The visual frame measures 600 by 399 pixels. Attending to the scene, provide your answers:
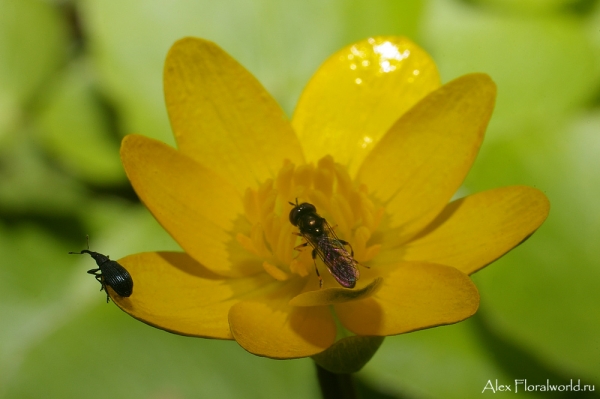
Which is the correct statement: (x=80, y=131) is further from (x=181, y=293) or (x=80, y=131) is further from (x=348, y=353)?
(x=348, y=353)

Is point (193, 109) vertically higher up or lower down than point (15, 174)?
higher up

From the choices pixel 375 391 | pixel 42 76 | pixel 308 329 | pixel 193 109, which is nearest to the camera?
pixel 308 329

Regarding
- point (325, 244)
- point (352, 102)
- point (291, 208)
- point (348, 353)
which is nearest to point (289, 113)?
point (352, 102)

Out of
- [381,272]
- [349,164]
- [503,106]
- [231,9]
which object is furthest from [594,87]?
[231,9]

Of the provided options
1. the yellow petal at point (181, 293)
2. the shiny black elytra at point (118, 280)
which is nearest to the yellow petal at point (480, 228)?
the yellow petal at point (181, 293)

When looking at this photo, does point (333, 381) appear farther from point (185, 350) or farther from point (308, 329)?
point (185, 350)

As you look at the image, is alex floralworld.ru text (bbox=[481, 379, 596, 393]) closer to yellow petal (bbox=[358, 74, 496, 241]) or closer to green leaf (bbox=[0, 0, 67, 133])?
yellow petal (bbox=[358, 74, 496, 241])

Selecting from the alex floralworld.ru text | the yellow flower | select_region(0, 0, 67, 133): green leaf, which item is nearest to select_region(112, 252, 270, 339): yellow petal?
the yellow flower
